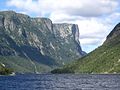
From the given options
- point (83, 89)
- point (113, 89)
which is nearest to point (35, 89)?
point (83, 89)

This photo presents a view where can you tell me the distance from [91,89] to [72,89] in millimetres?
8567

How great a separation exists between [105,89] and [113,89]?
353 cm

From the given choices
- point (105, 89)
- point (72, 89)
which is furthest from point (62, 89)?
point (105, 89)

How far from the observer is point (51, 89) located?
177500mm

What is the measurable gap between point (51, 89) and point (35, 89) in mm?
7529

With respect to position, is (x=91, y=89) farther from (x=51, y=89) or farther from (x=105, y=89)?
(x=51, y=89)

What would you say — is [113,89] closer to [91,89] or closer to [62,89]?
[91,89]

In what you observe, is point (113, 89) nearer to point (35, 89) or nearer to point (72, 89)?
point (72, 89)

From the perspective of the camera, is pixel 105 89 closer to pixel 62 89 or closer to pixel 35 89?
pixel 62 89

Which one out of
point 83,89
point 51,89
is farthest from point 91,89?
point 51,89

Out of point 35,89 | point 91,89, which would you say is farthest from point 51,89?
point 91,89

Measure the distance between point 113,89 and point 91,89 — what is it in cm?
986

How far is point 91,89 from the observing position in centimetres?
17125

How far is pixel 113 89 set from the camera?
16888 centimetres
